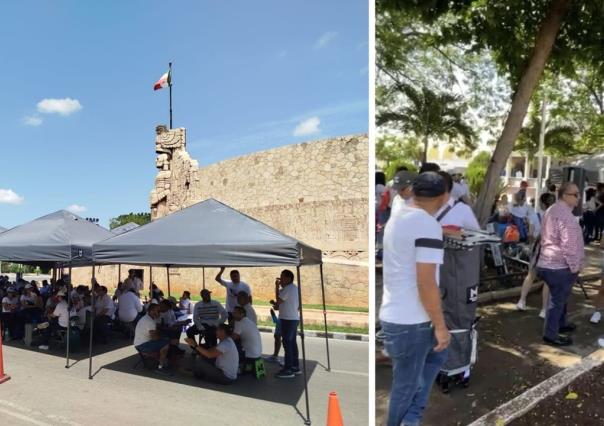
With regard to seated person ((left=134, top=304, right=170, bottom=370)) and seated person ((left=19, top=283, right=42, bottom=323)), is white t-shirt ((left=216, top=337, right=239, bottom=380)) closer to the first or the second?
seated person ((left=134, top=304, right=170, bottom=370))

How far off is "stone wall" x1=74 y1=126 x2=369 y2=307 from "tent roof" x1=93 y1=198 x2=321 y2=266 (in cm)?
791

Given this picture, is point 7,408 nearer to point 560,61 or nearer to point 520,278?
point 520,278

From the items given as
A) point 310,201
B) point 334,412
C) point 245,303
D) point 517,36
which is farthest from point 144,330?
point 310,201

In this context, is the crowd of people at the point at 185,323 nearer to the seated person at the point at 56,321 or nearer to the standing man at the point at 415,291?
the seated person at the point at 56,321

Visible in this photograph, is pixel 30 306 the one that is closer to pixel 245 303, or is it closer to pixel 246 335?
pixel 245 303

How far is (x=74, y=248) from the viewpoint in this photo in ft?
24.0

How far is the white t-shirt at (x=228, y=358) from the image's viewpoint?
5.65m

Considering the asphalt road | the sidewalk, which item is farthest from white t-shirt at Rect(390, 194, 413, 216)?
the asphalt road

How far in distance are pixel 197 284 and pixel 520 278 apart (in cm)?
1342

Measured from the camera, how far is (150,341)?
6.36 metres

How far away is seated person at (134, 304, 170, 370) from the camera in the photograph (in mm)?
6328

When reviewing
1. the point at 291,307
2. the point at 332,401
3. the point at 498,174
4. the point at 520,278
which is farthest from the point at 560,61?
the point at 332,401

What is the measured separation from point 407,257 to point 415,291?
6.2 inches

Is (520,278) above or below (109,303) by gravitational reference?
above
